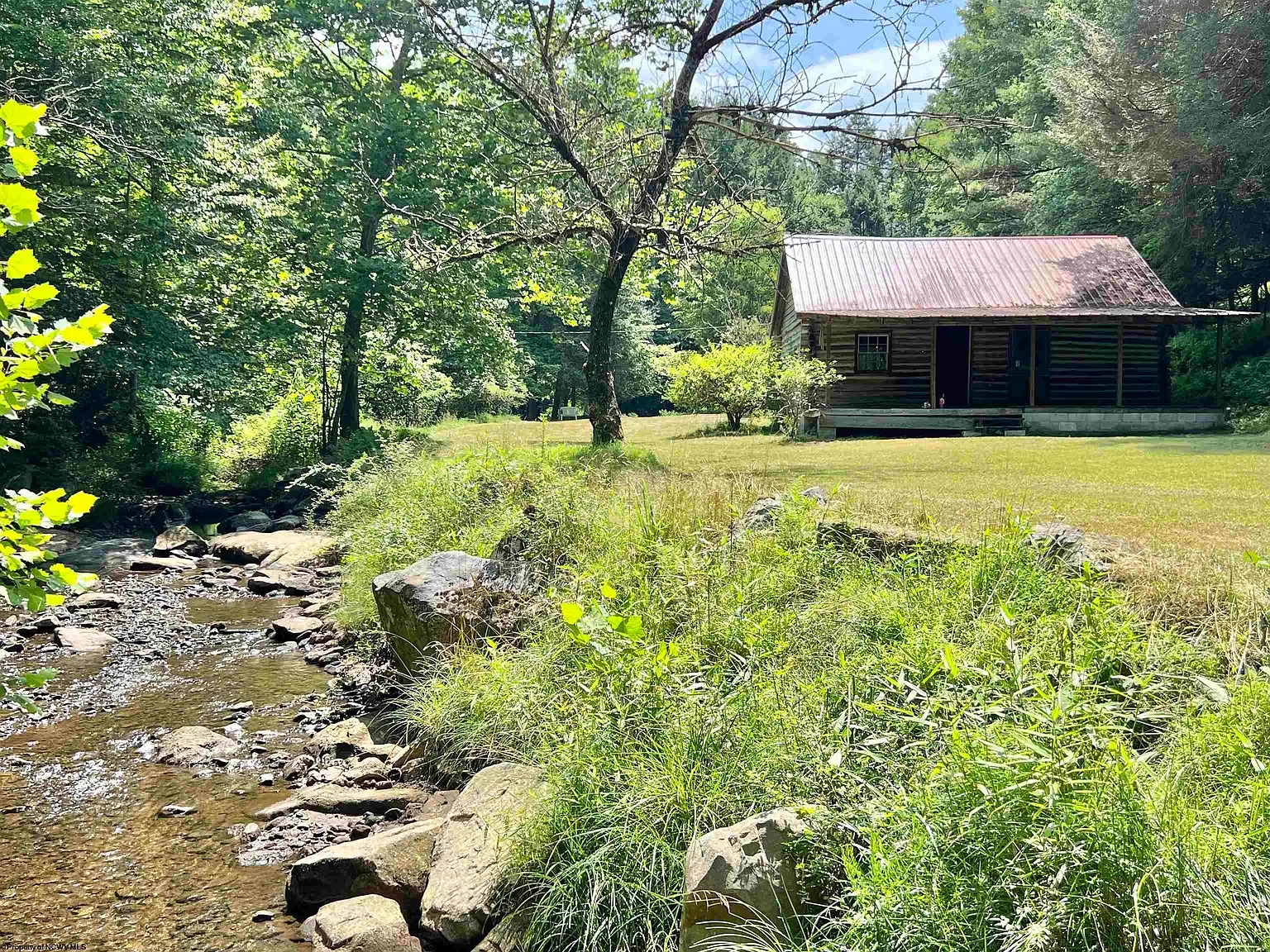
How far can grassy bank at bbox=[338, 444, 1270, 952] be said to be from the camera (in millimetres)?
2744

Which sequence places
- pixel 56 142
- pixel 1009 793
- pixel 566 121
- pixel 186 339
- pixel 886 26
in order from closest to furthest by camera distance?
pixel 1009 793
pixel 886 26
pixel 566 121
pixel 56 142
pixel 186 339

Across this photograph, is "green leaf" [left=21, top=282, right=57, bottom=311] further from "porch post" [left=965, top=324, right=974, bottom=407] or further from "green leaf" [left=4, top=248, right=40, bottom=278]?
"porch post" [left=965, top=324, right=974, bottom=407]

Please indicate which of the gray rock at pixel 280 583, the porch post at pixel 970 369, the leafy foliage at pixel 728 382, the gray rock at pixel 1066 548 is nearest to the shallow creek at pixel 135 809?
the gray rock at pixel 280 583

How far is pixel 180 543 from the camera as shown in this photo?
1376 centimetres

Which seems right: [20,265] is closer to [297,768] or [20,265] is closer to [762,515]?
[297,768]

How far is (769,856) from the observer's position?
3.25 metres

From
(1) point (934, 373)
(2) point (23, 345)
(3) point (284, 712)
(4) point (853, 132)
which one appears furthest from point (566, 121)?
(1) point (934, 373)

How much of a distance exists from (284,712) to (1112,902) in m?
6.18

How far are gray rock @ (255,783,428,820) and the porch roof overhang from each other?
19.0 meters

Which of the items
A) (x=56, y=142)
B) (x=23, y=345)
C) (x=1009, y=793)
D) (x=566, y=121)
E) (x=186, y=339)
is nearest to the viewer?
(x=23, y=345)

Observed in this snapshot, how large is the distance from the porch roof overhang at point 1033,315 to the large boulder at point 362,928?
2010 centimetres

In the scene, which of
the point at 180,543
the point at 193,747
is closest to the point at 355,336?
the point at 180,543

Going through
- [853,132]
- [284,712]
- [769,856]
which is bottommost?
[284,712]

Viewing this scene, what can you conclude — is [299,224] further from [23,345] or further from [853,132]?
[23,345]
